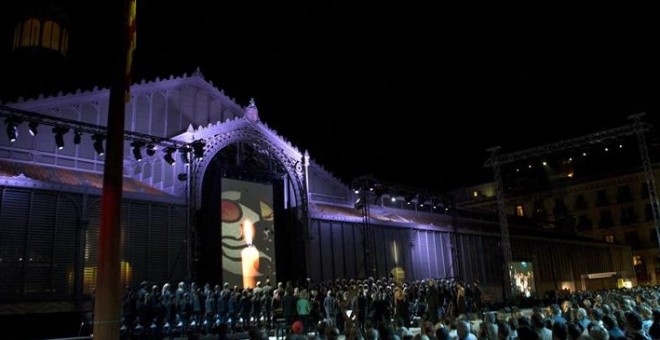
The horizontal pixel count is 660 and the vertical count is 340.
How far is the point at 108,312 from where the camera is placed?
8.55 metres

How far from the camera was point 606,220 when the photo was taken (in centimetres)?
5744

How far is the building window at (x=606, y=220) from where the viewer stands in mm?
57225

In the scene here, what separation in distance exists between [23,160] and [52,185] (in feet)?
6.77

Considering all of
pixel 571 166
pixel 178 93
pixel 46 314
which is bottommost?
pixel 46 314

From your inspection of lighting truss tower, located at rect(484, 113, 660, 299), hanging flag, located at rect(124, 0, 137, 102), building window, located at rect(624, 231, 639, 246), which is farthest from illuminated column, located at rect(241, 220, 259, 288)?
building window, located at rect(624, 231, 639, 246)

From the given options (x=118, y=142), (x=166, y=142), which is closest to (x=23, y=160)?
(x=166, y=142)

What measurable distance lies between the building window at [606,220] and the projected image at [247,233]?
4571 cm

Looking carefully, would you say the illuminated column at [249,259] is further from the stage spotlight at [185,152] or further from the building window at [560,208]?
the building window at [560,208]

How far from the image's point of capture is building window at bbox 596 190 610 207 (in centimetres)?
5797

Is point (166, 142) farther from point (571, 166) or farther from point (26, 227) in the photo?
point (571, 166)

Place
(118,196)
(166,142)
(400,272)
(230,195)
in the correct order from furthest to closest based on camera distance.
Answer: (400,272), (230,195), (166,142), (118,196)

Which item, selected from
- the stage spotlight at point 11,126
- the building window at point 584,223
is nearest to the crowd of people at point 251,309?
the stage spotlight at point 11,126

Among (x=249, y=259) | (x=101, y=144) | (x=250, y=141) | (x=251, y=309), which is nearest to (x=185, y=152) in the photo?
(x=101, y=144)

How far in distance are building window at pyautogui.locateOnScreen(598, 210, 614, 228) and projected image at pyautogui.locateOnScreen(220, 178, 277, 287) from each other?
45.7 m
